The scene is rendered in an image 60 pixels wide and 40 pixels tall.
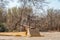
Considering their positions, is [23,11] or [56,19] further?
[56,19]

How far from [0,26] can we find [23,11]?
16.1 feet

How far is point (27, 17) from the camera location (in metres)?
24.0

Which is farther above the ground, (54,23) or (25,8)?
(25,8)

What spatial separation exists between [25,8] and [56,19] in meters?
14.8

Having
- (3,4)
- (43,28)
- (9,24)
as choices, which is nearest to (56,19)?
(43,28)

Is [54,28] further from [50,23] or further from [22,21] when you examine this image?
[22,21]

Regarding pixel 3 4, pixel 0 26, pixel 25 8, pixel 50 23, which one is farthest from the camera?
pixel 50 23

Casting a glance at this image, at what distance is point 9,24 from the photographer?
89.9ft

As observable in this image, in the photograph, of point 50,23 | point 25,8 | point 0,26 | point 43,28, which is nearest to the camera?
point 25,8

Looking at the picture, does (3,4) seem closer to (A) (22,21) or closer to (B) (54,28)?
(A) (22,21)

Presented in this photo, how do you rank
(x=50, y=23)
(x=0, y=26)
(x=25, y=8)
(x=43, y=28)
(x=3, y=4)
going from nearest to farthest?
(x=3, y=4), (x=25, y=8), (x=0, y=26), (x=43, y=28), (x=50, y=23)

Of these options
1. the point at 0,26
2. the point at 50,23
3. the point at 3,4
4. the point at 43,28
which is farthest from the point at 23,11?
the point at 50,23

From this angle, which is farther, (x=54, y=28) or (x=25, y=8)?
(x=54, y=28)

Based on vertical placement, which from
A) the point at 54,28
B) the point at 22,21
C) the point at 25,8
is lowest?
the point at 54,28
